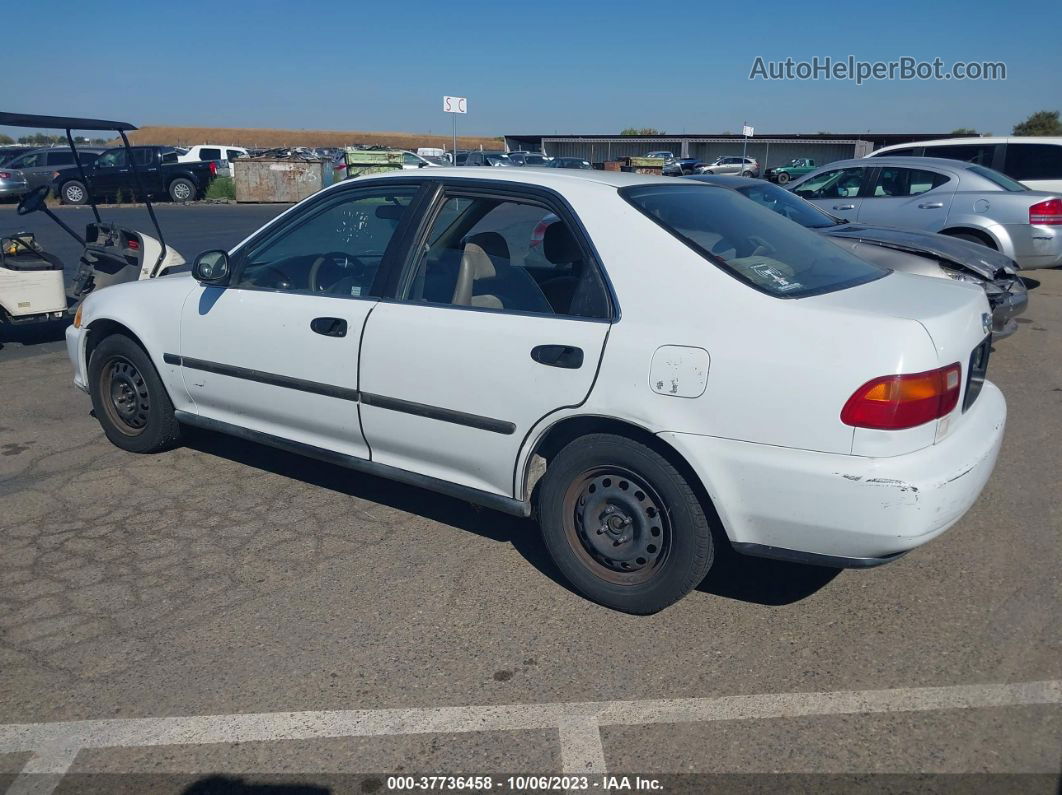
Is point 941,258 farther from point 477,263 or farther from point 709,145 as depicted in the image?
point 709,145

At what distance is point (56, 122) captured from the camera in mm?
6520

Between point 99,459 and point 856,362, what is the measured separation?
A: 4.17m

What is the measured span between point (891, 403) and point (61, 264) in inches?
294

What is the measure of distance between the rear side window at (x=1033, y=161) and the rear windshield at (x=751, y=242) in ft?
32.8

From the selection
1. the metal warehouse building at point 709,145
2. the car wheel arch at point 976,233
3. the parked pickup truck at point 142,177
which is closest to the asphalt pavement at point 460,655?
the car wheel arch at point 976,233

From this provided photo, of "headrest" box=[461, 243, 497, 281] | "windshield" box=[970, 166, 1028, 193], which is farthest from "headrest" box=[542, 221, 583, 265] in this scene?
"windshield" box=[970, 166, 1028, 193]

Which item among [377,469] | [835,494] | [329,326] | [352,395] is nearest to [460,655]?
[377,469]

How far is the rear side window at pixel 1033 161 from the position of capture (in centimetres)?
1203

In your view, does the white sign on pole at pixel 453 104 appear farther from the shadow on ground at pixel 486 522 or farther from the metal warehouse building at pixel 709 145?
the metal warehouse building at pixel 709 145

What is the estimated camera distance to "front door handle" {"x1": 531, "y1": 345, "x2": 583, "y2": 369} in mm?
3291

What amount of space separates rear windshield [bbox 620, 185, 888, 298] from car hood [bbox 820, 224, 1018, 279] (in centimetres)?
369

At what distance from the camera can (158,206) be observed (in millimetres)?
26906

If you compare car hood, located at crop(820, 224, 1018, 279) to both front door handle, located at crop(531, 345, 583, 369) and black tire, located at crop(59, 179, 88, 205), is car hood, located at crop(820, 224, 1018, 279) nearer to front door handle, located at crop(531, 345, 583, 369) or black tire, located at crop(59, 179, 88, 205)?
front door handle, located at crop(531, 345, 583, 369)

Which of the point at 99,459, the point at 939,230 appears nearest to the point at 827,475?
the point at 99,459
